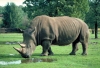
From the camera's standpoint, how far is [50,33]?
63.3 ft

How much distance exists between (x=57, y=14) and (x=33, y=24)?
2214cm

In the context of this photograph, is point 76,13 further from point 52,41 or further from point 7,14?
point 7,14

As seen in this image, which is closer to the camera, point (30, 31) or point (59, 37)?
point (30, 31)

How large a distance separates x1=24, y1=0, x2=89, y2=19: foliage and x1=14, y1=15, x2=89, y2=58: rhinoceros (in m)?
19.5

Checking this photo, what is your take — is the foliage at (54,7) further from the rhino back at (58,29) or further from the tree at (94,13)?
the rhino back at (58,29)

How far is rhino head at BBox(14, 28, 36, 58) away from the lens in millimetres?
17359

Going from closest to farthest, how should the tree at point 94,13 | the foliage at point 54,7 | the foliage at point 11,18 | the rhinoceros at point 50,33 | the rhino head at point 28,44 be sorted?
the rhino head at point 28,44 → the rhinoceros at point 50,33 → the foliage at point 54,7 → the tree at point 94,13 → the foliage at point 11,18

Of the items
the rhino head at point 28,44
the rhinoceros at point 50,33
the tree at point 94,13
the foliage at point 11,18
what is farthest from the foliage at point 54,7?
the foliage at point 11,18

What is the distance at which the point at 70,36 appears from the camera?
20312mm

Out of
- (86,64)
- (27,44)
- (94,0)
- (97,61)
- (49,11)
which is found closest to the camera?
(86,64)

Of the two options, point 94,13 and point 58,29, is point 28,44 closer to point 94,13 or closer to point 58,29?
point 58,29

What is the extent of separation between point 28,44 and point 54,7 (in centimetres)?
2336

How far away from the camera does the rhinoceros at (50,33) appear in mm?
18141

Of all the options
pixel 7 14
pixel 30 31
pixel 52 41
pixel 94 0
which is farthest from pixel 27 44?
pixel 7 14
